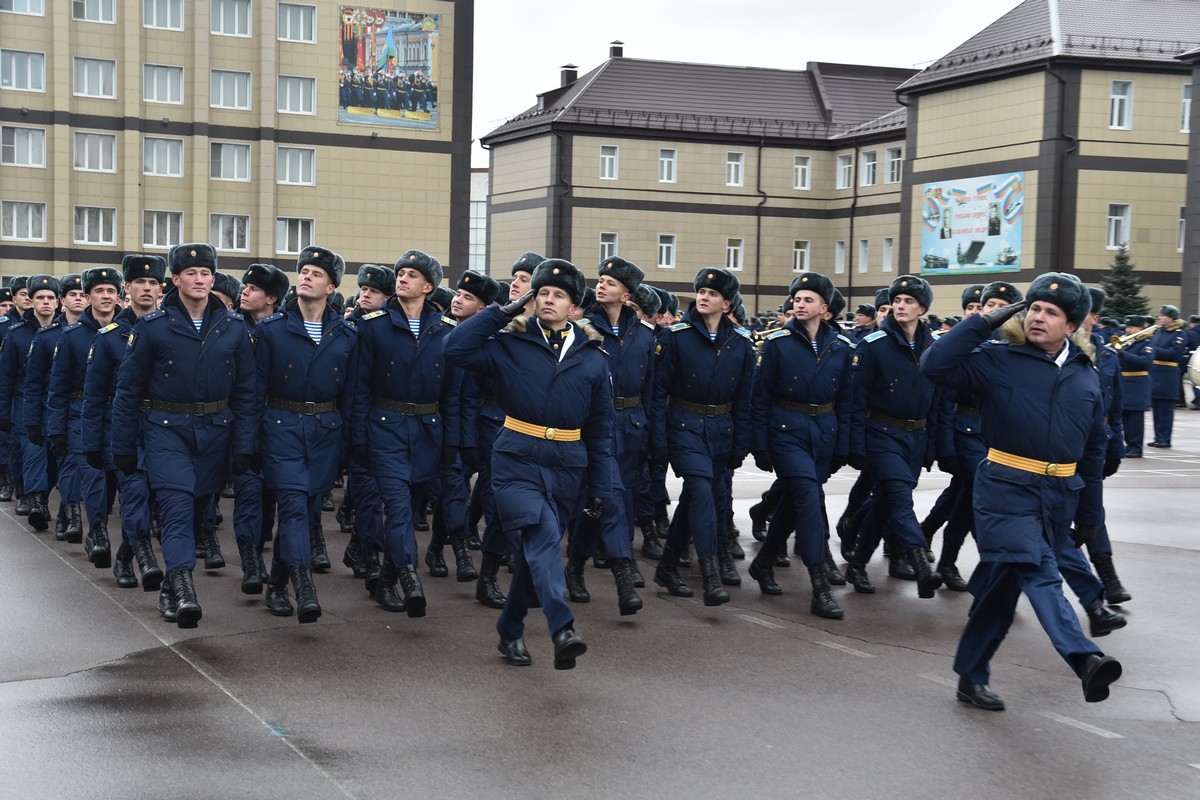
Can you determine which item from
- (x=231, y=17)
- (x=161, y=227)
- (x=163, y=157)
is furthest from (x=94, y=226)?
(x=231, y=17)

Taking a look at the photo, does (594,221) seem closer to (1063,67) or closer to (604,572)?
(1063,67)

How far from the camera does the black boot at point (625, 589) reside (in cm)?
849

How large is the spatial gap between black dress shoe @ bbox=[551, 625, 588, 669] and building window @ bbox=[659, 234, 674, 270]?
178ft

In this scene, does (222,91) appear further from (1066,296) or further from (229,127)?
(1066,296)

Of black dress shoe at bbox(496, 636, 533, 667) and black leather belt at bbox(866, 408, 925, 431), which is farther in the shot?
black leather belt at bbox(866, 408, 925, 431)

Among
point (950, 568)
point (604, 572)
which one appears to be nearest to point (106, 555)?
point (604, 572)

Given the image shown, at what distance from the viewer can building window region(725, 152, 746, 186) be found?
200ft

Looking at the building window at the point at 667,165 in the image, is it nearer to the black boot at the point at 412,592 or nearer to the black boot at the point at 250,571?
the black boot at the point at 250,571

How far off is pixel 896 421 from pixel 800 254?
5359 centimetres

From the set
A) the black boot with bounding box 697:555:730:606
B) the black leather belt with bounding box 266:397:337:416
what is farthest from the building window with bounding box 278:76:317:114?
the black boot with bounding box 697:555:730:606

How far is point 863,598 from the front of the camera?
32.4ft

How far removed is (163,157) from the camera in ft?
163

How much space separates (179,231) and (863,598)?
146 feet

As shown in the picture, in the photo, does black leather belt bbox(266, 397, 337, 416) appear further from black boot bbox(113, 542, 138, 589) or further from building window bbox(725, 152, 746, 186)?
building window bbox(725, 152, 746, 186)
